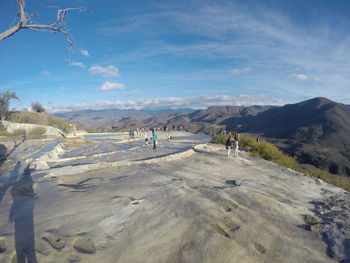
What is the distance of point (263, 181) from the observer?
8.16m

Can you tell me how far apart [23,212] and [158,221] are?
9.99ft

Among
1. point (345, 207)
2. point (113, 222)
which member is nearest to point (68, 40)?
point (113, 222)

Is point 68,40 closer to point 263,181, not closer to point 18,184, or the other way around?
point 18,184

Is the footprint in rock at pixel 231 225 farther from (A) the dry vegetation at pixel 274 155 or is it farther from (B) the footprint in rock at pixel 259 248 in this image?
(A) the dry vegetation at pixel 274 155

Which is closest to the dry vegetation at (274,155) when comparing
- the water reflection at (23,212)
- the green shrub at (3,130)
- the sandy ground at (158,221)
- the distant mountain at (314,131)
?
the sandy ground at (158,221)

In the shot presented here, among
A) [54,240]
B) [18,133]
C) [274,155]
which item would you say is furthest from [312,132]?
[54,240]

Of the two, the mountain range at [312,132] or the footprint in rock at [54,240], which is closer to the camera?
the footprint in rock at [54,240]

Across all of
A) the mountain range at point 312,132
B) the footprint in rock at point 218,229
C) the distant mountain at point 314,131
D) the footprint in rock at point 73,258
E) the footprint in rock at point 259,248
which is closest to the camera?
the footprint in rock at point 73,258

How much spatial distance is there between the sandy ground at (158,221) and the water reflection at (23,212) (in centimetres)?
2

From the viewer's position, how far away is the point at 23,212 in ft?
15.7

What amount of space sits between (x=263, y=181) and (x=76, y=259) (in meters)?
6.93

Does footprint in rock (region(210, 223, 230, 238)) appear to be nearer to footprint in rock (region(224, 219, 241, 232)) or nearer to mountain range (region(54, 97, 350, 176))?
footprint in rock (region(224, 219, 241, 232))

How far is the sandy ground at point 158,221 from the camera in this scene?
11.2 feet

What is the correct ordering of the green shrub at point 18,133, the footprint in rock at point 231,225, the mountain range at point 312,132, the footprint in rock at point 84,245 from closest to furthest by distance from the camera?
the footprint in rock at point 84,245, the footprint in rock at point 231,225, the green shrub at point 18,133, the mountain range at point 312,132
